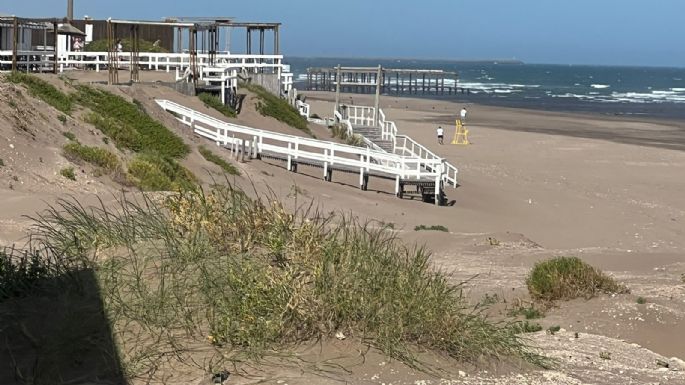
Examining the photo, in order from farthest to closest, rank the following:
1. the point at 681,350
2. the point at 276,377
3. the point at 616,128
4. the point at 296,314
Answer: the point at 616,128
the point at 681,350
the point at 296,314
the point at 276,377

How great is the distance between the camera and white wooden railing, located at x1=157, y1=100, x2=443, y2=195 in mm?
24609

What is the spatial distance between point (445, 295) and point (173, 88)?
26412 millimetres

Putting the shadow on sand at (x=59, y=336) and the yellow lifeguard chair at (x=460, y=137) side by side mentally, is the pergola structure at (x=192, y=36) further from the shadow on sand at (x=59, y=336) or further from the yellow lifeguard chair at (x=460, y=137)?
the shadow on sand at (x=59, y=336)

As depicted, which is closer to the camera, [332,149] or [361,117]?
[332,149]

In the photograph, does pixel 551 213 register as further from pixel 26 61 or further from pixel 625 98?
pixel 625 98

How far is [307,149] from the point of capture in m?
29.8

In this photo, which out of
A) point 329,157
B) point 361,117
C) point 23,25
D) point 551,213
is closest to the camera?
point 551,213

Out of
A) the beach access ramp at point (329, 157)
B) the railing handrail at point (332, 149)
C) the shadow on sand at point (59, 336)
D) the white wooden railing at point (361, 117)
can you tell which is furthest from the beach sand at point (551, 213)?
the white wooden railing at point (361, 117)

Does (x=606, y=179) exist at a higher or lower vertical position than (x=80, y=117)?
A: lower

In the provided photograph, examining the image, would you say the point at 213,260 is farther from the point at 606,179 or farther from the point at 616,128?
the point at 616,128

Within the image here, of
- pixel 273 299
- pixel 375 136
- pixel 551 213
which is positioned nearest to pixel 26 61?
pixel 375 136

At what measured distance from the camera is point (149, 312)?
6.84 m

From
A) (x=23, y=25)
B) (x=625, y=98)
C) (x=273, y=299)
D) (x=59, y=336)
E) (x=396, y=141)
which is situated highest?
(x=23, y=25)

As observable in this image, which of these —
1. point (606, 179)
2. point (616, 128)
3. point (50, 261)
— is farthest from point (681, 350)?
point (616, 128)
